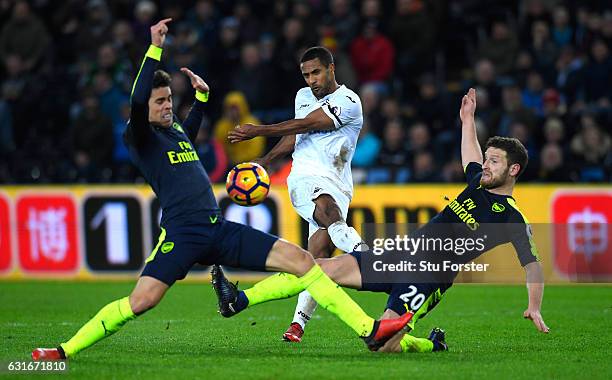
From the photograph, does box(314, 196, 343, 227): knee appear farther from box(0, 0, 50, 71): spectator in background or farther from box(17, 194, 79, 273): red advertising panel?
box(0, 0, 50, 71): spectator in background

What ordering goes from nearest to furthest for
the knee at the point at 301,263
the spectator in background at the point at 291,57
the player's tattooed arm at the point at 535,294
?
the knee at the point at 301,263 → the player's tattooed arm at the point at 535,294 → the spectator in background at the point at 291,57

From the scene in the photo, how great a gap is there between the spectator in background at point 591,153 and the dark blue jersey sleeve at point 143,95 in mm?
9690

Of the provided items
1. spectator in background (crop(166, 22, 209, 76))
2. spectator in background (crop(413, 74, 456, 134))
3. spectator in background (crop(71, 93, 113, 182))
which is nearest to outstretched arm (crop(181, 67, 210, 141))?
spectator in background (crop(413, 74, 456, 134))

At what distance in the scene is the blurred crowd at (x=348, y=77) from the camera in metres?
17.8

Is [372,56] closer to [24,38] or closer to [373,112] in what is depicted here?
[373,112]

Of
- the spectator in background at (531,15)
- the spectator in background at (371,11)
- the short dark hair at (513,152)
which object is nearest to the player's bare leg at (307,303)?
the short dark hair at (513,152)

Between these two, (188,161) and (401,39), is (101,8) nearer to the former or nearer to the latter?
(401,39)

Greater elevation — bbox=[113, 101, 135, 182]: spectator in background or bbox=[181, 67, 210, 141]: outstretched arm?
bbox=[181, 67, 210, 141]: outstretched arm

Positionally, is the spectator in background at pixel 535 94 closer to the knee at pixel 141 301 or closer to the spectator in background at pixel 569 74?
the spectator in background at pixel 569 74

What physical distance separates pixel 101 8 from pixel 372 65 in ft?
18.6

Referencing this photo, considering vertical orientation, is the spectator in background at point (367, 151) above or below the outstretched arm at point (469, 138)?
below

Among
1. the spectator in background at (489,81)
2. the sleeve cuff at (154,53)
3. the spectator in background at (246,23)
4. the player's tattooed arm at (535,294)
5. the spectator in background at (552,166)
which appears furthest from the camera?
the spectator in background at (246,23)

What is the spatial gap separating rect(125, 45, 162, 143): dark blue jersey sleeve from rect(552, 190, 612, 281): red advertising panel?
28.5ft

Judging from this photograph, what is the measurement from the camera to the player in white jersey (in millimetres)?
10180
